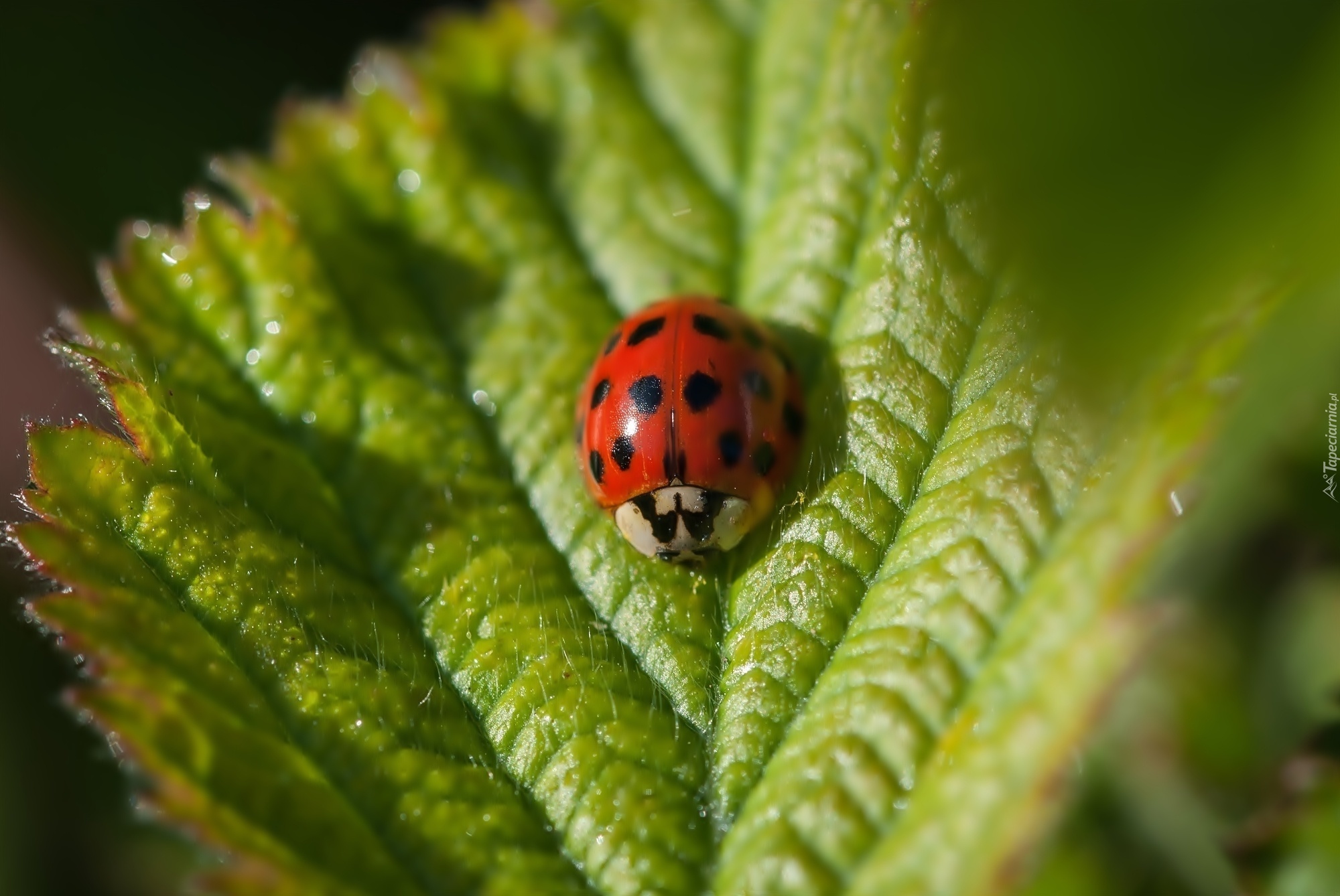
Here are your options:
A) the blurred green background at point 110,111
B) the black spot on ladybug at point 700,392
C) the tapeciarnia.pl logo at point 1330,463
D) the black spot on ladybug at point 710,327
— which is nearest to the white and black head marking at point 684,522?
the black spot on ladybug at point 700,392

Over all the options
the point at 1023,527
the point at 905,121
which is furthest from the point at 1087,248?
the point at 905,121

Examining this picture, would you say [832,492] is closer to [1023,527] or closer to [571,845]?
[1023,527]

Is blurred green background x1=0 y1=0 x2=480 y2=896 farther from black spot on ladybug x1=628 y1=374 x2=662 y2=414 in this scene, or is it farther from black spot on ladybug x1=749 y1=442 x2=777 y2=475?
black spot on ladybug x1=749 y1=442 x2=777 y2=475

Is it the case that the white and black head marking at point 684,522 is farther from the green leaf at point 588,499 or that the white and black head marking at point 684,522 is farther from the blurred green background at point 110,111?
the blurred green background at point 110,111

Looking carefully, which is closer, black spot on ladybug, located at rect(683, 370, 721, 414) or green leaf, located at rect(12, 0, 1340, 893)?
green leaf, located at rect(12, 0, 1340, 893)

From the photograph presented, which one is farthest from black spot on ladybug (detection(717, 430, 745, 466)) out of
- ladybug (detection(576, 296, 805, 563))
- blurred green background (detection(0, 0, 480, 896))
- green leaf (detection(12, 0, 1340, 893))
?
blurred green background (detection(0, 0, 480, 896))

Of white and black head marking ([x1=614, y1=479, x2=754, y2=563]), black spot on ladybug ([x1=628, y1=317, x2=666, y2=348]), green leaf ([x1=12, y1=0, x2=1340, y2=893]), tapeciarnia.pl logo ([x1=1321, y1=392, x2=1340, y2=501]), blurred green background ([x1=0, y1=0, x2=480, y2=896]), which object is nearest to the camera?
green leaf ([x1=12, y1=0, x2=1340, y2=893])
